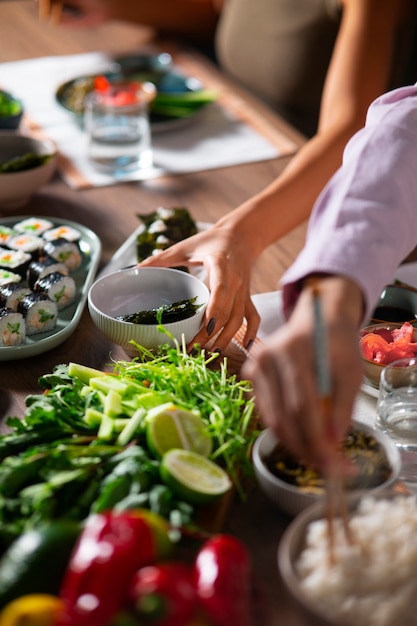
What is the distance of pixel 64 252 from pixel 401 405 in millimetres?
767

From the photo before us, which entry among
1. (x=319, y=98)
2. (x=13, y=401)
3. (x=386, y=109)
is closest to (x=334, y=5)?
(x=319, y=98)

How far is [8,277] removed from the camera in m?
1.57

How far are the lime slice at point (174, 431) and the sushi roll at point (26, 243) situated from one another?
2.12ft

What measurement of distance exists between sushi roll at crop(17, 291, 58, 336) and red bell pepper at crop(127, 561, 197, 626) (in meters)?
0.77

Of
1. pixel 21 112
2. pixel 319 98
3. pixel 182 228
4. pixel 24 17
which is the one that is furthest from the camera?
pixel 24 17

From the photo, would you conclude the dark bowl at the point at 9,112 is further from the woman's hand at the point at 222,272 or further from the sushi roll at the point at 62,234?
the woman's hand at the point at 222,272

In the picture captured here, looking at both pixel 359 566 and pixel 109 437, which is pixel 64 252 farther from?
pixel 359 566

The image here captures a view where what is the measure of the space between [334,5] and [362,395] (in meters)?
1.52

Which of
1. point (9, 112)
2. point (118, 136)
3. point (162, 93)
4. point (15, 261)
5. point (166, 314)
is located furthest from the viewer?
point (162, 93)

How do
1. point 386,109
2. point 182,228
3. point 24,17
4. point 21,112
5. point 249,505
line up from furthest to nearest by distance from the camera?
1. point 24,17
2. point 21,112
3. point 182,228
4. point 386,109
5. point 249,505

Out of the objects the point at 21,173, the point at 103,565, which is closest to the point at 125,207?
the point at 21,173

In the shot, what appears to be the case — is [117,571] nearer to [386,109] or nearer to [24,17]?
[386,109]

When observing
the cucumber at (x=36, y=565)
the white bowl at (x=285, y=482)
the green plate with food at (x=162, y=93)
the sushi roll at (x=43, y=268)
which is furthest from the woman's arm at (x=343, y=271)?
the green plate with food at (x=162, y=93)

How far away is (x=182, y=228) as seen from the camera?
5.71 ft
